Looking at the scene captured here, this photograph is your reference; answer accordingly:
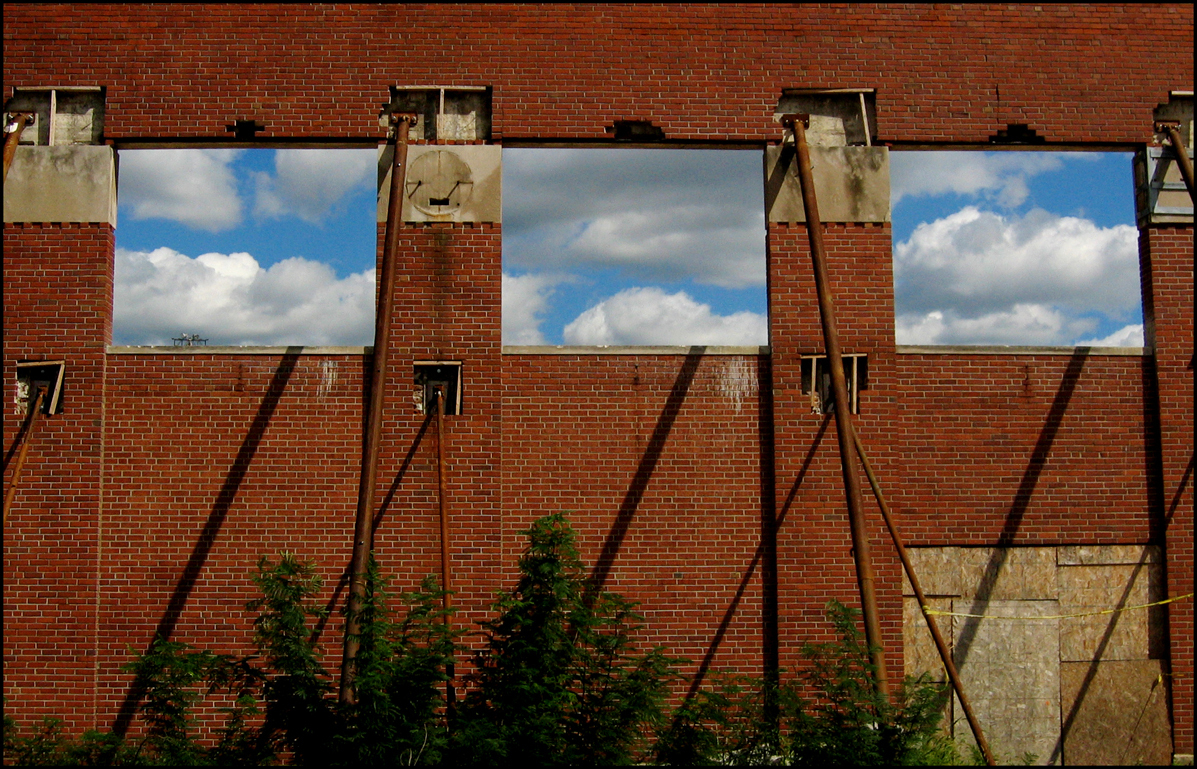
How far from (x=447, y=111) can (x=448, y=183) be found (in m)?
0.87

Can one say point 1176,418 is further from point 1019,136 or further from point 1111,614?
point 1019,136

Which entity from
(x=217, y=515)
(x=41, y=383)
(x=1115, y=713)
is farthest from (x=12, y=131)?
(x=1115, y=713)

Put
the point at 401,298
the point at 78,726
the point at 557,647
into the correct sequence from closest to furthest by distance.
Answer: the point at 557,647 < the point at 78,726 < the point at 401,298

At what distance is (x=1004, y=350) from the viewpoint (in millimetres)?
10727

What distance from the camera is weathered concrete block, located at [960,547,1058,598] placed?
34.2 ft

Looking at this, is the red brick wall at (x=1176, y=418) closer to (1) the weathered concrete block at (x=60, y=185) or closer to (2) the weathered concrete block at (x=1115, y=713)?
(2) the weathered concrete block at (x=1115, y=713)

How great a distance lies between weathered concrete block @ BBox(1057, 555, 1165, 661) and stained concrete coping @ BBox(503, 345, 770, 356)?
13.7ft

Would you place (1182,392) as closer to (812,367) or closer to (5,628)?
(812,367)

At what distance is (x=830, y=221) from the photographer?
421 inches

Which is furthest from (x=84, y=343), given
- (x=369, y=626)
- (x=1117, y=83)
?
(x=1117, y=83)

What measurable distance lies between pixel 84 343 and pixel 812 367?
309 inches

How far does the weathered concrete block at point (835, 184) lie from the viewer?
1072 cm

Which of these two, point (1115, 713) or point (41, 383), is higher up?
point (41, 383)

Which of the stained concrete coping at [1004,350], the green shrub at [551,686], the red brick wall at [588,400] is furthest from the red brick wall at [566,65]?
the green shrub at [551,686]
